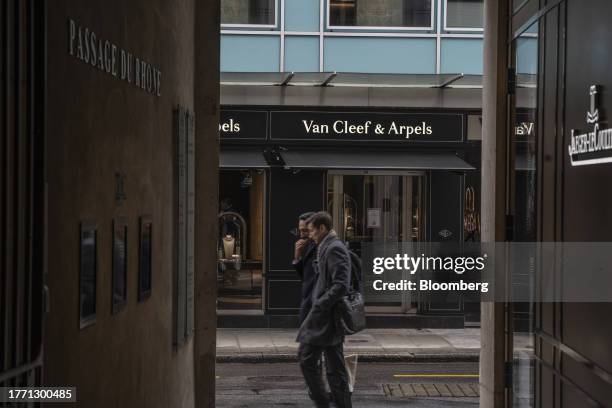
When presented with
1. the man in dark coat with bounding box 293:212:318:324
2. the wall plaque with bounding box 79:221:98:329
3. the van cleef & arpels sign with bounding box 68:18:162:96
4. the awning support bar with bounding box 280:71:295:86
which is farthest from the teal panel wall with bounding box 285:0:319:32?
the wall plaque with bounding box 79:221:98:329

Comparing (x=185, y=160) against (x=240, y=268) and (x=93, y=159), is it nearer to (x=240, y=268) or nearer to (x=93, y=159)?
(x=93, y=159)

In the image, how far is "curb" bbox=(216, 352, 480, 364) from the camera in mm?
15273

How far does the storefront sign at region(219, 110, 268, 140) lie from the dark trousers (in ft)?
26.6

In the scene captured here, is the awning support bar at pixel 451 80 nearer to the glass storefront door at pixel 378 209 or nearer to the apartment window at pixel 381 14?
the apartment window at pixel 381 14

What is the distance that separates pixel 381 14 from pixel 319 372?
924cm

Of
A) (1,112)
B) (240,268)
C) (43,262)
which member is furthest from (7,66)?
(240,268)

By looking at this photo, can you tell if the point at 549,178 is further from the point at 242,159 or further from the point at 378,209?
the point at 378,209

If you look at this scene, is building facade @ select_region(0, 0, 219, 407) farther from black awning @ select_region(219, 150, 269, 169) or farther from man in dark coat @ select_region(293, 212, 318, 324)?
black awning @ select_region(219, 150, 269, 169)

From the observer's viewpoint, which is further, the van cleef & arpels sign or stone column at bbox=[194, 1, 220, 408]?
stone column at bbox=[194, 1, 220, 408]

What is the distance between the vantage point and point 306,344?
35.7 ft

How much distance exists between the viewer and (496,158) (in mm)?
9047

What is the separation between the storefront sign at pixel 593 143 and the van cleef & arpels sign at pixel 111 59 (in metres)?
2.58

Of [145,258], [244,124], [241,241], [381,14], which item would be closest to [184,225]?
[145,258]

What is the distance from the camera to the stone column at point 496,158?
8.96 meters
